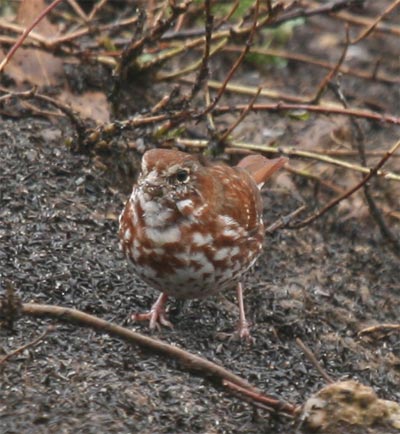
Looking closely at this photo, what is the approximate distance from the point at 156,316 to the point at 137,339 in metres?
1.01

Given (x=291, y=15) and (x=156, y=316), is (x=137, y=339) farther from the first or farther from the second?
(x=291, y=15)

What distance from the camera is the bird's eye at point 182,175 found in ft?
15.0

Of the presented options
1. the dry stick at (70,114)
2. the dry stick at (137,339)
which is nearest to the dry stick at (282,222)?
the dry stick at (70,114)

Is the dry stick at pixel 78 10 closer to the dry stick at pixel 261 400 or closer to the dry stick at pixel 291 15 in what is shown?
the dry stick at pixel 291 15

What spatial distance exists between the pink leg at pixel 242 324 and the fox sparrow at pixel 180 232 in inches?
10.2

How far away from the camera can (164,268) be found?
4.62 m

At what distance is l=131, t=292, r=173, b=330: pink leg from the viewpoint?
486 centimetres

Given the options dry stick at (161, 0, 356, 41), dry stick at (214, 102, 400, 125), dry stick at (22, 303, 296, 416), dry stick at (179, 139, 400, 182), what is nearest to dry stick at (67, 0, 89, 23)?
dry stick at (161, 0, 356, 41)

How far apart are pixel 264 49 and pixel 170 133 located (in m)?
2.05

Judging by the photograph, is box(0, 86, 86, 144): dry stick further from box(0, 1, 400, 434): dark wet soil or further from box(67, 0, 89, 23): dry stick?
box(67, 0, 89, 23): dry stick

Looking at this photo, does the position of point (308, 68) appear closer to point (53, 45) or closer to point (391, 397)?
point (53, 45)

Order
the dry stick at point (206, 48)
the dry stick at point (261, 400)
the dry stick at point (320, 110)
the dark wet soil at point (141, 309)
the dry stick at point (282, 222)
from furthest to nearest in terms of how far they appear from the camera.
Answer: the dry stick at point (282, 222), the dry stick at point (320, 110), the dry stick at point (206, 48), the dark wet soil at point (141, 309), the dry stick at point (261, 400)

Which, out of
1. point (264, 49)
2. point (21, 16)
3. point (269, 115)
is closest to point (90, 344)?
point (21, 16)

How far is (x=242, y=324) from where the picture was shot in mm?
5051
